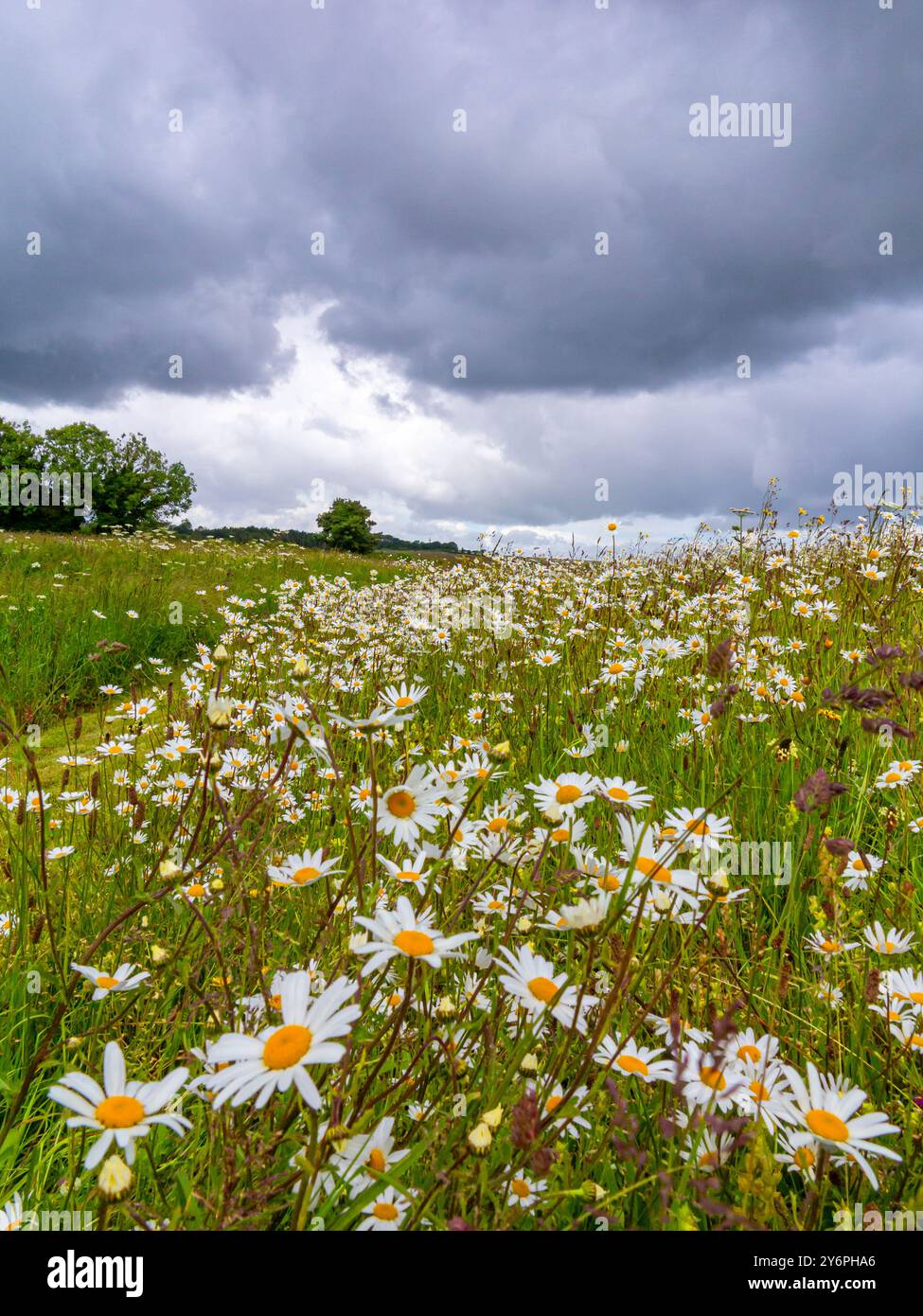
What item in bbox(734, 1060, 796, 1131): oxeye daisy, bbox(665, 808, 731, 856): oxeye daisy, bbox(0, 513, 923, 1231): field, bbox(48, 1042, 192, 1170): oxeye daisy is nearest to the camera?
bbox(48, 1042, 192, 1170): oxeye daisy

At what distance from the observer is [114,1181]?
0.69m

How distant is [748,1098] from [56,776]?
4.05 m

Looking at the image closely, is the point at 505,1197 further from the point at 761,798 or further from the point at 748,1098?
the point at 761,798

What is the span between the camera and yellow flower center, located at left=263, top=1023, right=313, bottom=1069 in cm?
76

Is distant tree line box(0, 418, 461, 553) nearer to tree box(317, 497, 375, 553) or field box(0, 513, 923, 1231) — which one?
tree box(317, 497, 375, 553)

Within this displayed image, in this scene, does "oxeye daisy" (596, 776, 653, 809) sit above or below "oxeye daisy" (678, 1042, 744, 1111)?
above

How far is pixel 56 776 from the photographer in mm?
3941

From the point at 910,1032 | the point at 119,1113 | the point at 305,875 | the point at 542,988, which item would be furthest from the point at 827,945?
the point at 119,1113

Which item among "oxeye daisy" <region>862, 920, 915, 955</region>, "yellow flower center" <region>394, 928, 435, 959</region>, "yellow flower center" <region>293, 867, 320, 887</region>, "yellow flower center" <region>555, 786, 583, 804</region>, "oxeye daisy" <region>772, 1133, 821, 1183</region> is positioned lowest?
"oxeye daisy" <region>772, 1133, 821, 1183</region>

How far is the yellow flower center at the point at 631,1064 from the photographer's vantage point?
1156mm

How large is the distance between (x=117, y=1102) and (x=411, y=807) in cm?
60

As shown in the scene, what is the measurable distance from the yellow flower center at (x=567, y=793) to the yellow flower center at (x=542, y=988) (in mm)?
345

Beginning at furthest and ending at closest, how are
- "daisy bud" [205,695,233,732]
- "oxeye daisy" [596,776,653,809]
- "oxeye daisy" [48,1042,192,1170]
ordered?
"oxeye daisy" [596,776,653,809] → "daisy bud" [205,695,233,732] → "oxeye daisy" [48,1042,192,1170]

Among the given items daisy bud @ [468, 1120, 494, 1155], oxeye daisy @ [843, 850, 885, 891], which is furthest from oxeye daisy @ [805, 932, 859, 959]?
daisy bud @ [468, 1120, 494, 1155]
